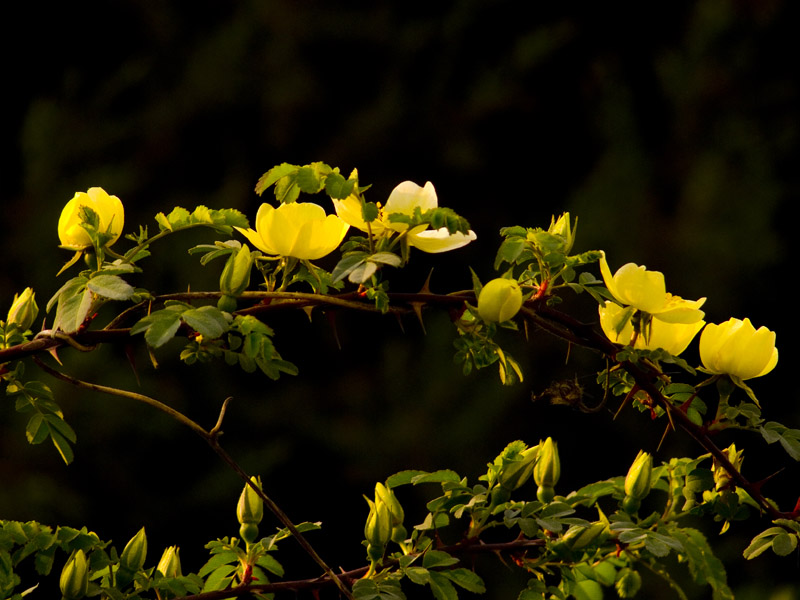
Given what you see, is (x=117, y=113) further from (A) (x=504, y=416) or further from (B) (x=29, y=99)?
(A) (x=504, y=416)

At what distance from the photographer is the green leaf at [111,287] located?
1.37 ft

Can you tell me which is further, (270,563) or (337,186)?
(270,563)

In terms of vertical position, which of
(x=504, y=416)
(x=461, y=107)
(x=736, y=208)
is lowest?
(x=504, y=416)

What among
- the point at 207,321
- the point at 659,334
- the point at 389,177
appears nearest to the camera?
the point at 207,321

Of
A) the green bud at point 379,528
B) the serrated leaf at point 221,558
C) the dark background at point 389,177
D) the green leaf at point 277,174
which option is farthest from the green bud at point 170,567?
the dark background at point 389,177

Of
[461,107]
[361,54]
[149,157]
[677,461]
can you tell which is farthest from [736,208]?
[677,461]

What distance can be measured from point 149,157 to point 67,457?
1.88 meters

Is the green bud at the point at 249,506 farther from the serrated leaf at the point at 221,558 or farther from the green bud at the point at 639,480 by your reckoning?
the green bud at the point at 639,480

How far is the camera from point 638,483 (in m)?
0.55

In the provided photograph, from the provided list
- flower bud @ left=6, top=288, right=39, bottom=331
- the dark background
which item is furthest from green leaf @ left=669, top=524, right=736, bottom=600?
the dark background

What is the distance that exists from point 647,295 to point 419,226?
12cm

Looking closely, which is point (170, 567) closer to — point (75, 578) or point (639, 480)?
point (75, 578)

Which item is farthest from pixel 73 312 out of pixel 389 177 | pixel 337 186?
pixel 389 177

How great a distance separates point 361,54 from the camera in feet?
8.27
